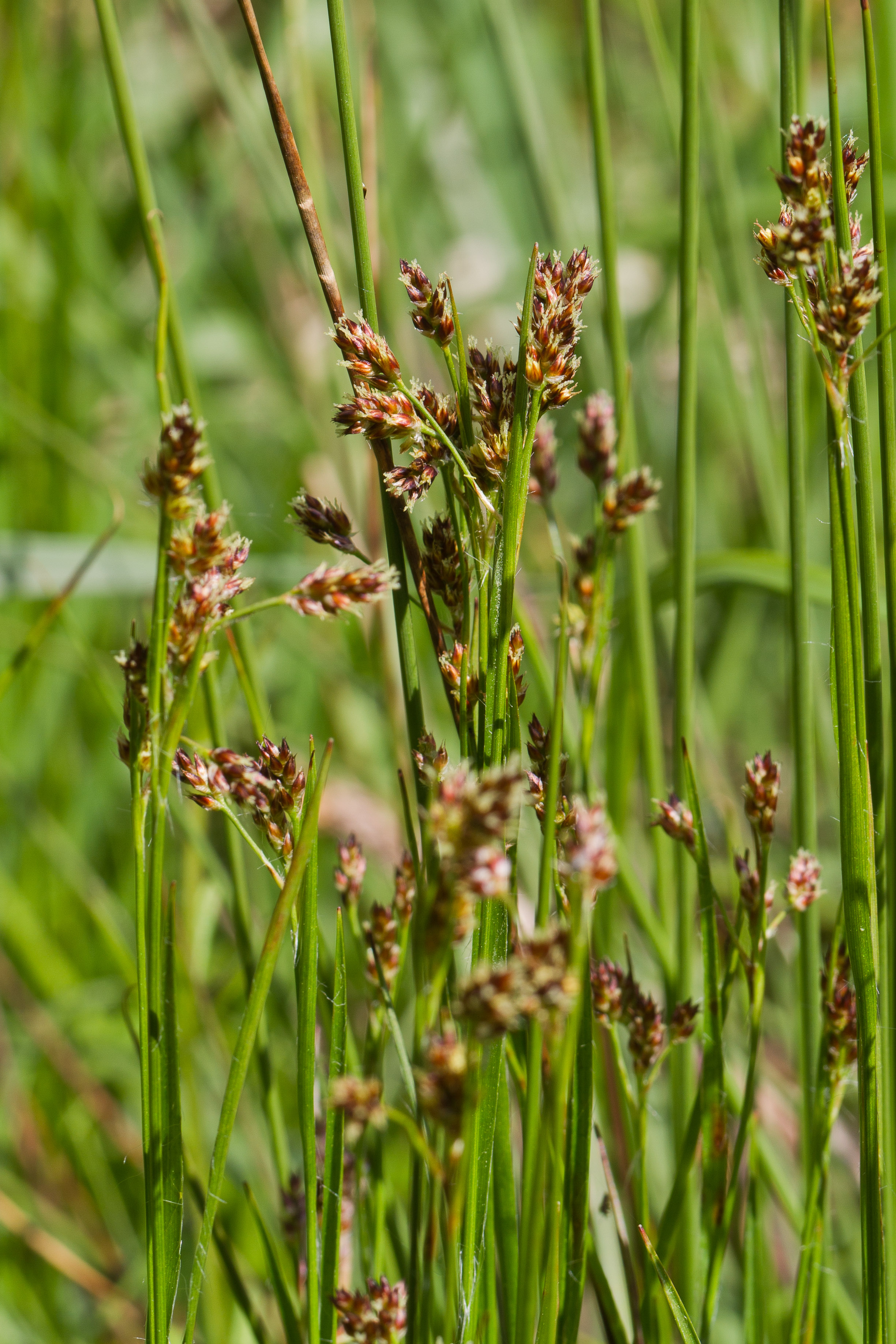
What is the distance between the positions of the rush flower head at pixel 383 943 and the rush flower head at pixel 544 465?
165mm

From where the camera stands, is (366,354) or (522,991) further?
(366,354)

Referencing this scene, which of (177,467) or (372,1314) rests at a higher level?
(177,467)

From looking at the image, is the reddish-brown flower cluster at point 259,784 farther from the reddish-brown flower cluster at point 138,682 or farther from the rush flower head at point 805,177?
the rush flower head at point 805,177

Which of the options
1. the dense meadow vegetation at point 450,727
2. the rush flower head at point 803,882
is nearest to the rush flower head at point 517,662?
the dense meadow vegetation at point 450,727

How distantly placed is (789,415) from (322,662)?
27.3 inches

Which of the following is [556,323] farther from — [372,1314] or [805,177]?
[372,1314]

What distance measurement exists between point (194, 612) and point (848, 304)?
7.6 inches

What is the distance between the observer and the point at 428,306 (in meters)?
0.31

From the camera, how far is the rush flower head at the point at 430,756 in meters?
0.31

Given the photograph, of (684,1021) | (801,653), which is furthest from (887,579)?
(684,1021)

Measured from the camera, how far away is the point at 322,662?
3.51ft

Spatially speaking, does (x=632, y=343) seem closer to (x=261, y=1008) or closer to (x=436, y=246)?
(x=436, y=246)

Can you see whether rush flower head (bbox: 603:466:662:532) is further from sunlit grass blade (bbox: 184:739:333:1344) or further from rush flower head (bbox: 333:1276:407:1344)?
rush flower head (bbox: 333:1276:407:1344)

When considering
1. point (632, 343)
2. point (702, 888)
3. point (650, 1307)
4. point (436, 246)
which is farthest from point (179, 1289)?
point (436, 246)
